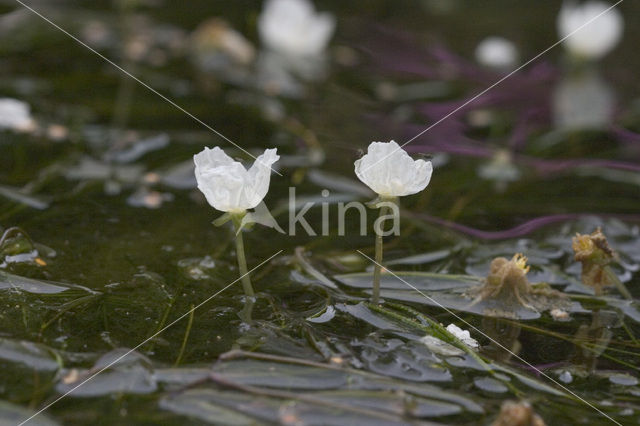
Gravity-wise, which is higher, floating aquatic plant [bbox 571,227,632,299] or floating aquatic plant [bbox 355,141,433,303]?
floating aquatic plant [bbox 355,141,433,303]

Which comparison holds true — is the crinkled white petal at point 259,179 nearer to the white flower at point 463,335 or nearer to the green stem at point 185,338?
the green stem at point 185,338

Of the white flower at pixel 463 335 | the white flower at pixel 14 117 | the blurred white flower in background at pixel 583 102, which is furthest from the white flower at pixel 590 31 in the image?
the white flower at pixel 14 117

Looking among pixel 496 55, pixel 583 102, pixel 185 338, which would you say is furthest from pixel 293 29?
pixel 185 338

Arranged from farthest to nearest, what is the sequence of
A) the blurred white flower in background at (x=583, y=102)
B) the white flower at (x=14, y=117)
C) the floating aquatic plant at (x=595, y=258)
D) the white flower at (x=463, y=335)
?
1. the blurred white flower in background at (x=583, y=102)
2. the white flower at (x=14, y=117)
3. the floating aquatic plant at (x=595, y=258)
4. the white flower at (x=463, y=335)

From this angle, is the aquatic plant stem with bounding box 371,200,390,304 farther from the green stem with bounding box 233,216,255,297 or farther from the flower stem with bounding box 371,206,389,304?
the green stem with bounding box 233,216,255,297

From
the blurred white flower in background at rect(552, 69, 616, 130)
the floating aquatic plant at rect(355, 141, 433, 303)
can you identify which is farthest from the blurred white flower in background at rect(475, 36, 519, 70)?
the floating aquatic plant at rect(355, 141, 433, 303)

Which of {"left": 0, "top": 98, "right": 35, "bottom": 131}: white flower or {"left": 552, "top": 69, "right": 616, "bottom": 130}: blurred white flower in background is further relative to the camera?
{"left": 552, "top": 69, "right": 616, "bottom": 130}: blurred white flower in background

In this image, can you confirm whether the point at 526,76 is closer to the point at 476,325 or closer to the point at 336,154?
the point at 336,154
